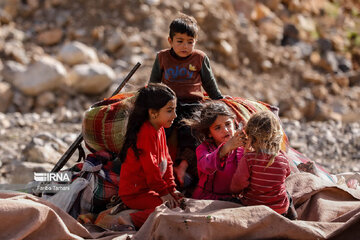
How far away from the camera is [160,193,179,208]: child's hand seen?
3.14 m

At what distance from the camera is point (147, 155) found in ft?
10.4

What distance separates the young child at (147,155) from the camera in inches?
126

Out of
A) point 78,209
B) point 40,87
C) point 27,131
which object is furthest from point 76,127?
point 78,209

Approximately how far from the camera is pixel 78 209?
3604 millimetres

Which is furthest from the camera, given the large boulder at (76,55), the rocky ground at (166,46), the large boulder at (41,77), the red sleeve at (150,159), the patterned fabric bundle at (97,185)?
the large boulder at (76,55)

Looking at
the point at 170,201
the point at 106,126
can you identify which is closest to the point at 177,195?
the point at 170,201

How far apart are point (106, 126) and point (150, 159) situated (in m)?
0.78

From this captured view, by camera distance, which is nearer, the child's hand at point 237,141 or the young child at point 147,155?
the child's hand at point 237,141

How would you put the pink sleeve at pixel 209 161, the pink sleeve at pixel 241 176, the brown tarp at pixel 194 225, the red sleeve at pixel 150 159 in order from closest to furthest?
the brown tarp at pixel 194 225, the pink sleeve at pixel 241 176, the pink sleeve at pixel 209 161, the red sleeve at pixel 150 159

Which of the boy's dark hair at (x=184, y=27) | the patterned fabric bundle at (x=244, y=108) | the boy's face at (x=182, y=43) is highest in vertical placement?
the boy's dark hair at (x=184, y=27)

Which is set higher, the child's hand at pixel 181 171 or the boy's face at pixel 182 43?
the boy's face at pixel 182 43

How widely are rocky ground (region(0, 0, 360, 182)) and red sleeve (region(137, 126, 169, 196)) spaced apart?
3140mm

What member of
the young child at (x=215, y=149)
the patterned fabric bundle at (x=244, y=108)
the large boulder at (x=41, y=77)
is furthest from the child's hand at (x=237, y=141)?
the large boulder at (x=41, y=77)

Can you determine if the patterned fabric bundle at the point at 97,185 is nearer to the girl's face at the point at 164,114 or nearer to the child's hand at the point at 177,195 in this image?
the child's hand at the point at 177,195
